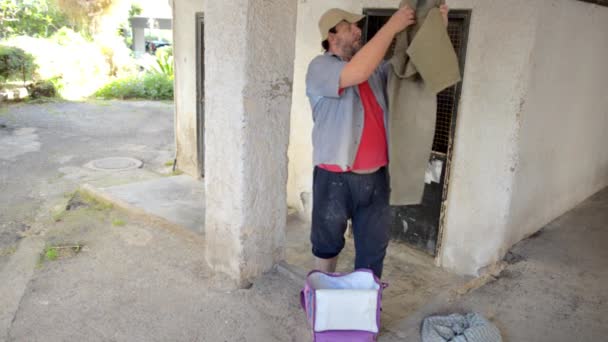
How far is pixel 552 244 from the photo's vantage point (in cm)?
457

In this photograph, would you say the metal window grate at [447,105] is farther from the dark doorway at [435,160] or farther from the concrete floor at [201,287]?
the concrete floor at [201,287]

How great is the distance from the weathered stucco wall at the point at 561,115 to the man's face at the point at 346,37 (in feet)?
6.08

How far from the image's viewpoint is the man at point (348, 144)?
2.84 m

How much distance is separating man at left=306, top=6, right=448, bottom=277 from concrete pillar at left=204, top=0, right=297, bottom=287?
0.47 metres

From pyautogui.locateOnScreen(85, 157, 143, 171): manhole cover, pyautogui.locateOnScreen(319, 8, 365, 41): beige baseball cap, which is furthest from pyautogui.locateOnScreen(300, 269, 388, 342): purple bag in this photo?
pyautogui.locateOnScreen(85, 157, 143, 171): manhole cover

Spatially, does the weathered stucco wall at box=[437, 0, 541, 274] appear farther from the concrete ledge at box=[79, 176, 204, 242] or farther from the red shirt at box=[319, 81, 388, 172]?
the concrete ledge at box=[79, 176, 204, 242]

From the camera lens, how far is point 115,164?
8156 mm

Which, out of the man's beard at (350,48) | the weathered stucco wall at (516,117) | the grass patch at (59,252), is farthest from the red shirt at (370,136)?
the grass patch at (59,252)

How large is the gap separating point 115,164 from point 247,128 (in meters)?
5.49

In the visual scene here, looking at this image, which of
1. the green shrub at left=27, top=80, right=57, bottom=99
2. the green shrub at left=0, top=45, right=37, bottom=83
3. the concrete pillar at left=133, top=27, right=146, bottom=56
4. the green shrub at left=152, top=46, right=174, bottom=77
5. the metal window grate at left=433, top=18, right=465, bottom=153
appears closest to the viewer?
the metal window grate at left=433, top=18, right=465, bottom=153

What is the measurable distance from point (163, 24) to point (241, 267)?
2362 cm

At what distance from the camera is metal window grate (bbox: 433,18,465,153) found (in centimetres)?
448

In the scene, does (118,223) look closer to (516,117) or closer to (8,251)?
(8,251)

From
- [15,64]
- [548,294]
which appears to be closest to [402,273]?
[548,294]
